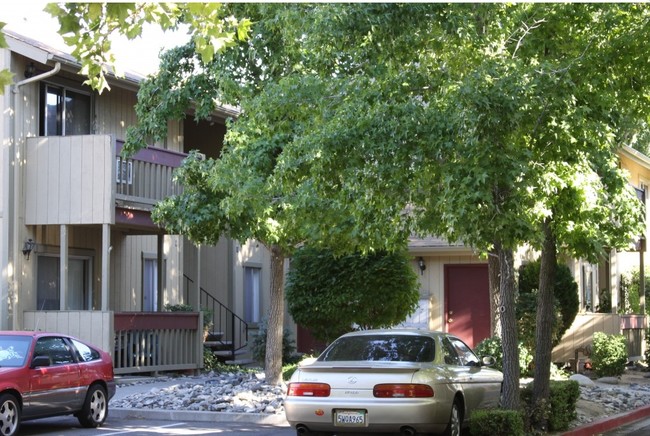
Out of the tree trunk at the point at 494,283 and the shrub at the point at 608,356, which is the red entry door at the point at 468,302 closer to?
the shrub at the point at 608,356

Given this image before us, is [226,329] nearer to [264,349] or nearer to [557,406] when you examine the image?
[264,349]

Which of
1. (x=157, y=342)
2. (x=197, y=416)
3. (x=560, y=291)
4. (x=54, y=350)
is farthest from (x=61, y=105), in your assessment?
(x=560, y=291)

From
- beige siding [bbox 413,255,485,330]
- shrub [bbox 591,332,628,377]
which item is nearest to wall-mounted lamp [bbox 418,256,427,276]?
beige siding [bbox 413,255,485,330]

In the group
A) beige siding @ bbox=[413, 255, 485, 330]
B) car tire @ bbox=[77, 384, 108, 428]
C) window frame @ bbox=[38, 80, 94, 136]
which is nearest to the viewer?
car tire @ bbox=[77, 384, 108, 428]

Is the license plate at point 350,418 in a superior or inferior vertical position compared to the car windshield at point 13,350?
inferior

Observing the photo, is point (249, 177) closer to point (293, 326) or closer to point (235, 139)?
point (235, 139)

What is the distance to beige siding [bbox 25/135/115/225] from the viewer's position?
20.5m

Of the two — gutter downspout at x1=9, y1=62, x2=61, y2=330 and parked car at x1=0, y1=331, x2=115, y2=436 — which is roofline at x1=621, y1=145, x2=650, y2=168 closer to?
gutter downspout at x1=9, y1=62, x2=61, y2=330

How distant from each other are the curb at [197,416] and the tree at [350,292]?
6001mm

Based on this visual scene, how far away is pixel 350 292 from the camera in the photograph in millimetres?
21547

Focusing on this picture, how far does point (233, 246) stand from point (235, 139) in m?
12.0

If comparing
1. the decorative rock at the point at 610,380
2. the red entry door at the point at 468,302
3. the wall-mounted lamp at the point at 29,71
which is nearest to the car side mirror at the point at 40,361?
the wall-mounted lamp at the point at 29,71

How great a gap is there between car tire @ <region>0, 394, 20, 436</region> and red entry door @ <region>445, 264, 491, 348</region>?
1551 cm

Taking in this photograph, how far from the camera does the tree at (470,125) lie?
1136 cm
